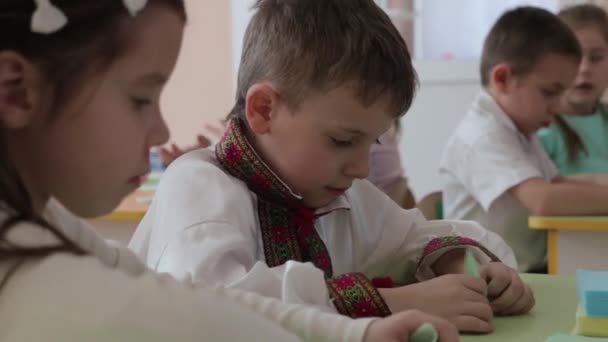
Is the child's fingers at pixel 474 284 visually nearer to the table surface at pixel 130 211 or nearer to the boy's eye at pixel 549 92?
the table surface at pixel 130 211

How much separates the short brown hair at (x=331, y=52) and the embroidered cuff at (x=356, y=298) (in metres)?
0.28

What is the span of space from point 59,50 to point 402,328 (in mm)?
381

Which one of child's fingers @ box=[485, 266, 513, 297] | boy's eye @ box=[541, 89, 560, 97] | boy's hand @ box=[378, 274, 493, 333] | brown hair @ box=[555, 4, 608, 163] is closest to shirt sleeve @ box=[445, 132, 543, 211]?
boy's eye @ box=[541, 89, 560, 97]

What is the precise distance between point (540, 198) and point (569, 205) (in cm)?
7

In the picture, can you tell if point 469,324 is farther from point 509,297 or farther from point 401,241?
point 401,241

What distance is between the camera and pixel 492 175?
2207 millimetres

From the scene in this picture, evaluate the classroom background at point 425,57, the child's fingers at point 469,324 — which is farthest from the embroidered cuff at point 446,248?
the classroom background at point 425,57

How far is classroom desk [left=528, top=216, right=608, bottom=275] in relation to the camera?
1.83 m

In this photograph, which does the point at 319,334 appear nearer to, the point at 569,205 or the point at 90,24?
the point at 90,24

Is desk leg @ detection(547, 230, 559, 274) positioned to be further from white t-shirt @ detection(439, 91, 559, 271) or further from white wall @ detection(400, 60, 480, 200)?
white wall @ detection(400, 60, 480, 200)

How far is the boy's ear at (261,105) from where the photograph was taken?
47.1 inches

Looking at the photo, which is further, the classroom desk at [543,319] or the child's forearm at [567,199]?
the child's forearm at [567,199]

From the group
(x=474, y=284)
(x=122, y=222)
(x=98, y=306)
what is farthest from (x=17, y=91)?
(x=122, y=222)

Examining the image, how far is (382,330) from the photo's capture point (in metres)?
0.78
